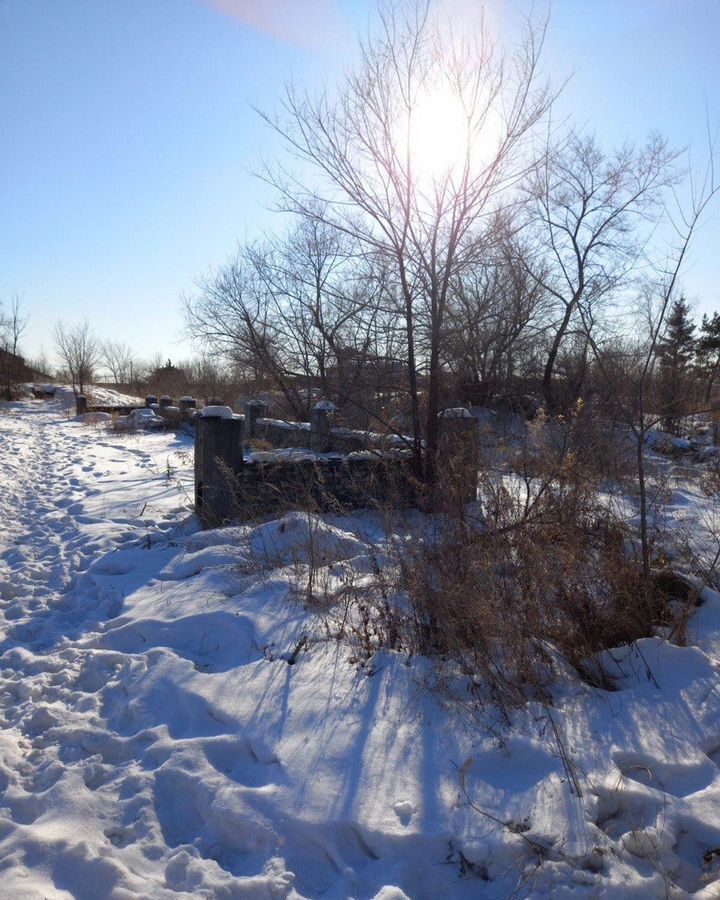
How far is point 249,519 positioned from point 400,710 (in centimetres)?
402

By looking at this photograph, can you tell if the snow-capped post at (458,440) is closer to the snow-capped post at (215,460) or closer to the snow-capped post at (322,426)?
the snow-capped post at (215,460)

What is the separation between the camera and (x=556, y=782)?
99.0 inches

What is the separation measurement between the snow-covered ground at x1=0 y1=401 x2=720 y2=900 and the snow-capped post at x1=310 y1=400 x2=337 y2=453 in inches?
247

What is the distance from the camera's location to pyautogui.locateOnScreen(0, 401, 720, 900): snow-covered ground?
2193mm

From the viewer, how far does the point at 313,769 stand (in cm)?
272

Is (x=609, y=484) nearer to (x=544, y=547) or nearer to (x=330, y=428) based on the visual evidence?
(x=544, y=547)

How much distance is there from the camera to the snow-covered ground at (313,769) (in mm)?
2193

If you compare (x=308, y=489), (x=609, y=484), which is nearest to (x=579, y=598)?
(x=308, y=489)

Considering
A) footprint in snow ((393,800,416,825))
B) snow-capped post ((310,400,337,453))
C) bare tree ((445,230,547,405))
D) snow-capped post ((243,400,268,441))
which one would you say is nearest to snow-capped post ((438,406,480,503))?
bare tree ((445,230,547,405))

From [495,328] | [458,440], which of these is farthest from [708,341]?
[458,440]

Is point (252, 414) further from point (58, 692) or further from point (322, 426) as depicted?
point (58, 692)

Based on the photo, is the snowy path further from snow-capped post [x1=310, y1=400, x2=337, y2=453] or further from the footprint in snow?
snow-capped post [x1=310, y1=400, x2=337, y2=453]

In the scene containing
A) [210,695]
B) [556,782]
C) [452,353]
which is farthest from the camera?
[452,353]

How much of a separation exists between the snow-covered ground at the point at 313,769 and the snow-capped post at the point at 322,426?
20.6ft
